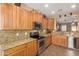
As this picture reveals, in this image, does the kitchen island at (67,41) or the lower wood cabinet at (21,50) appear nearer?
the lower wood cabinet at (21,50)

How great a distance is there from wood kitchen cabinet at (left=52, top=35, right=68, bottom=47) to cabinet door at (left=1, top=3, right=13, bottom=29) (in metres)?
4.26

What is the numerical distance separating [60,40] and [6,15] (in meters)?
4.68

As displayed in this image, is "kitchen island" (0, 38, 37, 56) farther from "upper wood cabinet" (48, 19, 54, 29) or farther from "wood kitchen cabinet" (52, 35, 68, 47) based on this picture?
"upper wood cabinet" (48, 19, 54, 29)

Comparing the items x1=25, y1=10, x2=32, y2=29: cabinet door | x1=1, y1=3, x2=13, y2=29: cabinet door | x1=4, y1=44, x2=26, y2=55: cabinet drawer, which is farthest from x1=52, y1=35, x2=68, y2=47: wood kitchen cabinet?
x1=1, y1=3, x2=13, y2=29: cabinet door

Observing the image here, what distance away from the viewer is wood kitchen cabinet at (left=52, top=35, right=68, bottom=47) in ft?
20.0

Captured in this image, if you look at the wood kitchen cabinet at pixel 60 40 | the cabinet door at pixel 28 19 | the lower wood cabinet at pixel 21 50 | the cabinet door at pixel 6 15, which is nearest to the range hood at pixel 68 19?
the wood kitchen cabinet at pixel 60 40

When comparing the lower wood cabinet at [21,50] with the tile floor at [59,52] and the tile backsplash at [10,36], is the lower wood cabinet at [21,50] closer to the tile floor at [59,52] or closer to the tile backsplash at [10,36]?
the tile backsplash at [10,36]

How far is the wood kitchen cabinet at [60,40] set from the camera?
6.11 meters

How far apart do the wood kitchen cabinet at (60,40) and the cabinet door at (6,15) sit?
4255 millimetres

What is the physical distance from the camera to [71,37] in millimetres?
5766

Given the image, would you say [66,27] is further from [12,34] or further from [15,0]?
[15,0]

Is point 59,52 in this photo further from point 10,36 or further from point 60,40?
point 10,36

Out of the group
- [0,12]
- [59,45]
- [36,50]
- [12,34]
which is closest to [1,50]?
[0,12]

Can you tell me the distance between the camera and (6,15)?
265 centimetres
